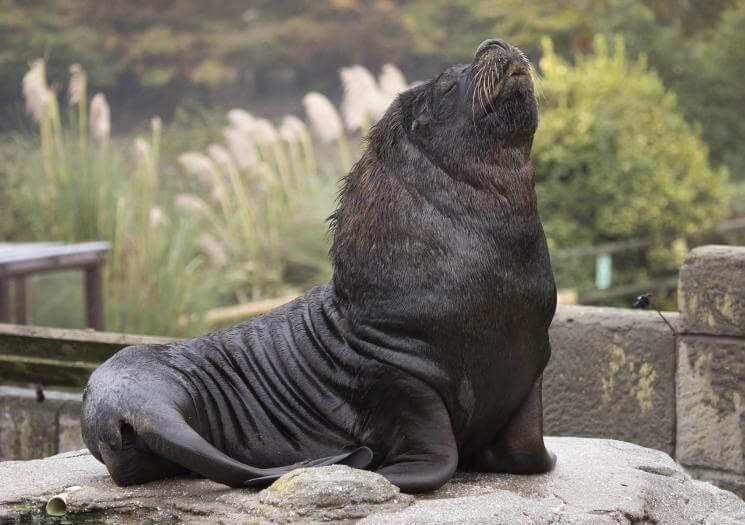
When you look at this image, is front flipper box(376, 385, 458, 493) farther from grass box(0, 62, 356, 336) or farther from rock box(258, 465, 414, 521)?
grass box(0, 62, 356, 336)

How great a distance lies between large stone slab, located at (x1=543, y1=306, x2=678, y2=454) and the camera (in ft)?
18.2

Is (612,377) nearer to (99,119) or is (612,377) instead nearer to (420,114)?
(420,114)

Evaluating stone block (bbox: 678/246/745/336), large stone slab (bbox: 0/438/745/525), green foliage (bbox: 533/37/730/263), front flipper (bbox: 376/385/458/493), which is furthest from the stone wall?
green foliage (bbox: 533/37/730/263)

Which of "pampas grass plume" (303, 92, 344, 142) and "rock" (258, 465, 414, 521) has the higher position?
"pampas grass plume" (303, 92, 344, 142)

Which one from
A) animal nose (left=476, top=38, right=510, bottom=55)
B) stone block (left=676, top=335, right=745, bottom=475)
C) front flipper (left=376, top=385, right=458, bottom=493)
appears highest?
animal nose (left=476, top=38, right=510, bottom=55)

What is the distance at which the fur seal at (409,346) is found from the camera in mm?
3600

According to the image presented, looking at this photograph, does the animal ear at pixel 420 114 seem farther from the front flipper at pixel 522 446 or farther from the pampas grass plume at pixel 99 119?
the pampas grass plume at pixel 99 119

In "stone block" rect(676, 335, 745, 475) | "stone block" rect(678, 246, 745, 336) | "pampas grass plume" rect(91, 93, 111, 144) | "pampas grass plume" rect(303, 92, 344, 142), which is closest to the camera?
"stone block" rect(678, 246, 745, 336)

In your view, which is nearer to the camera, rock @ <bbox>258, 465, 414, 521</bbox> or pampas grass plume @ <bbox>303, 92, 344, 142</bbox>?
rock @ <bbox>258, 465, 414, 521</bbox>

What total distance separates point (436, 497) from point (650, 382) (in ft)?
7.54

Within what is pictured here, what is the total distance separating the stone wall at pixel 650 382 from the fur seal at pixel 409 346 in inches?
68.7

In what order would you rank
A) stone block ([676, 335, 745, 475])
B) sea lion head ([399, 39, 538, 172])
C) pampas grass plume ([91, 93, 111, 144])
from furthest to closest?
pampas grass plume ([91, 93, 111, 144]) → stone block ([676, 335, 745, 475]) → sea lion head ([399, 39, 538, 172])

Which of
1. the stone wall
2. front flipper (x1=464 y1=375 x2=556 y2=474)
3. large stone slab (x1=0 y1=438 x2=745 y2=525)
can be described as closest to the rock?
large stone slab (x1=0 y1=438 x2=745 y2=525)

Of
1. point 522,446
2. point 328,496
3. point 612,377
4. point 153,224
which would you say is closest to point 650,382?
point 612,377
